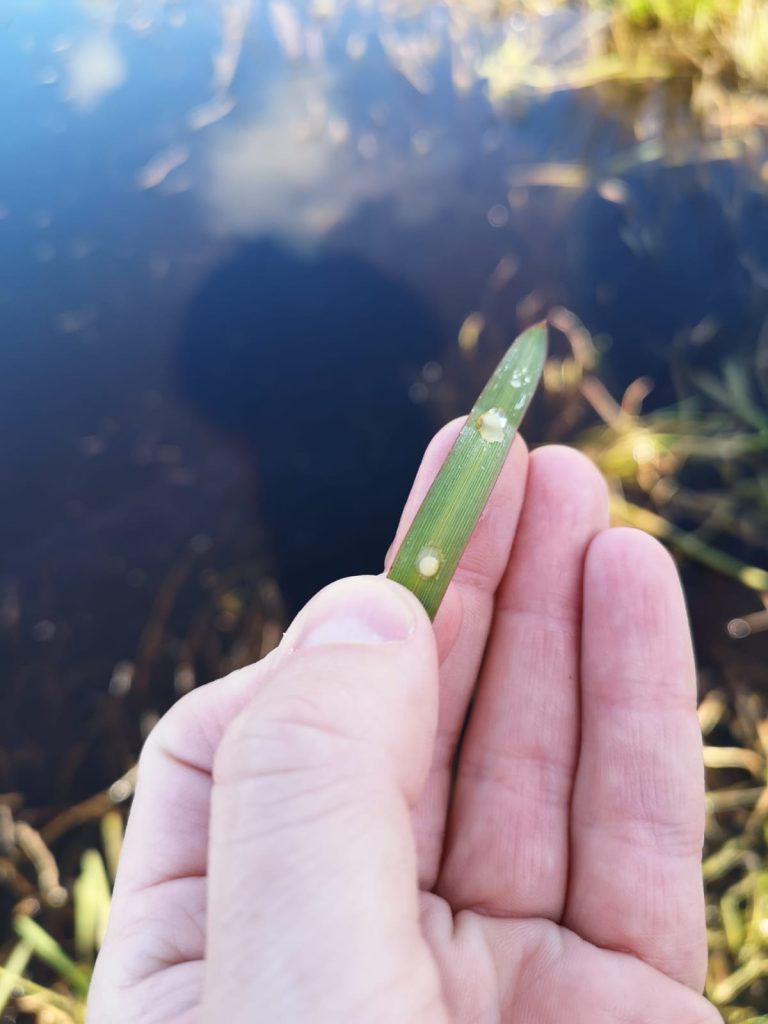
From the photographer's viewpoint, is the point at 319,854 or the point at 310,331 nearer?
the point at 319,854

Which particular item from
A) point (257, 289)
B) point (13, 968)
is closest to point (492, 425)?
point (13, 968)

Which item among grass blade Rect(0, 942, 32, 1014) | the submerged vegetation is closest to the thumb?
the submerged vegetation

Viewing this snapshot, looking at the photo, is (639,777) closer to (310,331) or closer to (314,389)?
(314,389)

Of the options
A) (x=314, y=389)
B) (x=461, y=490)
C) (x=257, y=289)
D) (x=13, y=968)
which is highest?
(x=257, y=289)

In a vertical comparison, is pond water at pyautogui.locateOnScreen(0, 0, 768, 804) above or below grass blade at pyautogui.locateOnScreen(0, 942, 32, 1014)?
above

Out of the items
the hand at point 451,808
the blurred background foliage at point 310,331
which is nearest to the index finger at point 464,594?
the hand at point 451,808

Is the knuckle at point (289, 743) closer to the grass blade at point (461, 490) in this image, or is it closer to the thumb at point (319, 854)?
the thumb at point (319, 854)

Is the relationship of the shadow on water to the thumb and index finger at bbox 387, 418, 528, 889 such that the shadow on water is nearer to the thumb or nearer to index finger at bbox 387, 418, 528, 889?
index finger at bbox 387, 418, 528, 889
